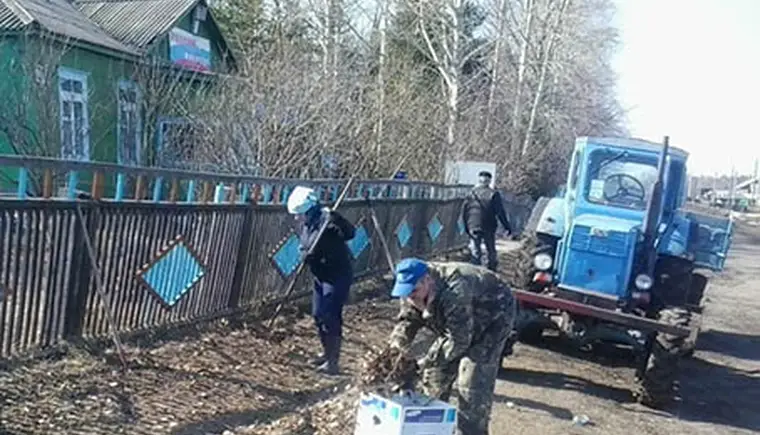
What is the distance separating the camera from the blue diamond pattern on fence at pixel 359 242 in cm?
1227

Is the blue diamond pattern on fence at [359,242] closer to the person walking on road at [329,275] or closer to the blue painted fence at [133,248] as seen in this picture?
the blue painted fence at [133,248]

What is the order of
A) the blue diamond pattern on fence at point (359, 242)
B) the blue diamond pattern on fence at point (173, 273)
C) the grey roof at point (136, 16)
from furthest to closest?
1. the grey roof at point (136, 16)
2. the blue diamond pattern on fence at point (359, 242)
3. the blue diamond pattern on fence at point (173, 273)

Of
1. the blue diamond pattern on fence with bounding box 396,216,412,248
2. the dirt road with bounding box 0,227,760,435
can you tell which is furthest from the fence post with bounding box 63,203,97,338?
the blue diamond pattern on fence with bounding box 396,216,412,248

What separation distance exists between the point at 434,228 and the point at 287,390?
32.8 ft

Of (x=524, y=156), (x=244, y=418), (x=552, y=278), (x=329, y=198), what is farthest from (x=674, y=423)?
(x=524, y=156)

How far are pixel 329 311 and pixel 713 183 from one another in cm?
14193

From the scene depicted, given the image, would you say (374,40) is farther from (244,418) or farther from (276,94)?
(244,418)

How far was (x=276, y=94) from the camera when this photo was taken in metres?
14.3

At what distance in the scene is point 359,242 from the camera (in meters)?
12.5

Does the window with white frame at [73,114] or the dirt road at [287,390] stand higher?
the window with white frame at [73,114]

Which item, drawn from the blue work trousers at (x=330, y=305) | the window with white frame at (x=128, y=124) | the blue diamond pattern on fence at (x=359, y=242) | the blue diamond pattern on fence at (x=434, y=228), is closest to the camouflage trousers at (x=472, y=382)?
the blue work trousers at (x=330, y=305)

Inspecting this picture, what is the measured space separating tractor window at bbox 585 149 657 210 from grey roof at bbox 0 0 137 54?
10715 millimetres

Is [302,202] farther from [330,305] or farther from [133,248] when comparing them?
[133,248]

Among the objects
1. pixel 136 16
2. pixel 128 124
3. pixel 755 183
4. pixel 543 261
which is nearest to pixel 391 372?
pixel 543 261
